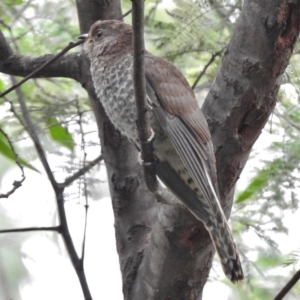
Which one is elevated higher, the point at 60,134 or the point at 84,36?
the point at 84,36

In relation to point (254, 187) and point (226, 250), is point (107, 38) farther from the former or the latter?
point (226, 250)

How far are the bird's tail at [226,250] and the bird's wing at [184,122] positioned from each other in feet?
0.30

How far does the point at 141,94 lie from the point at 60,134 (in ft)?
5.07

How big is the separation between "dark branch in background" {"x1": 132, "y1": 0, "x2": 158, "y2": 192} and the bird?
22cm

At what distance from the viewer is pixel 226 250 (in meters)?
3.10

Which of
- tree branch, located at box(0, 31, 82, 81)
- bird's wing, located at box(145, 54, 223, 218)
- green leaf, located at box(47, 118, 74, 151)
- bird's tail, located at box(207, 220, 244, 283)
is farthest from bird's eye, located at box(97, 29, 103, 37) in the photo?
bird's tail, located at box(207, 220, 244, 283)

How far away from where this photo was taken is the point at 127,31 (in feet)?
13.0

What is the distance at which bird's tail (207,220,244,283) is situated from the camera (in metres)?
3.01

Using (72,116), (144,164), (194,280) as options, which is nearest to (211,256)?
(194,280)

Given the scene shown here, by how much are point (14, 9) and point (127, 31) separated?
3.07 ft

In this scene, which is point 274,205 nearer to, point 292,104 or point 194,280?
point 292,104

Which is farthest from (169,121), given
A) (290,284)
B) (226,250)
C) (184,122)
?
(290,284)

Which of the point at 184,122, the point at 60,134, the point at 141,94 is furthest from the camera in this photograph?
the point at 60,134

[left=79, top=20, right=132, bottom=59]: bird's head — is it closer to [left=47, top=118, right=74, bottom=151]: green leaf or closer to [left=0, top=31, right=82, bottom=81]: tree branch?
[left=0, top=31, right=82, bottom=81]: tree branch
